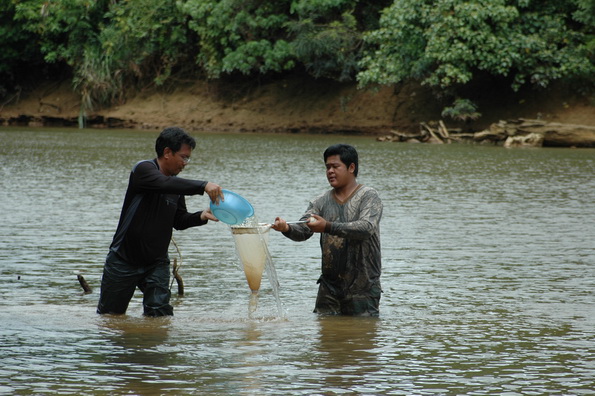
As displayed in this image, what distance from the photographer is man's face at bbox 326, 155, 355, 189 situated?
6.94 meters

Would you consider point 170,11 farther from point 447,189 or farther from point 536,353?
point 536,353

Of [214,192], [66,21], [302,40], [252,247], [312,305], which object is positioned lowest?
[312,305]

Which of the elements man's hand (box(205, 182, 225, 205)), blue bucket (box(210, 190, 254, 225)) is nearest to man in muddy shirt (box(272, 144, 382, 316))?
blue bucket (box(210, 190, 254, 225))

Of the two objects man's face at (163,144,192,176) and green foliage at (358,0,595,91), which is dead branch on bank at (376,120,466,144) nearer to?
green foliage at (358,0,595,91)

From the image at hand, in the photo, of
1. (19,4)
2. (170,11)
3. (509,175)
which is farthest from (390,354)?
(19,4)

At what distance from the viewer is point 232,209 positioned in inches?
271

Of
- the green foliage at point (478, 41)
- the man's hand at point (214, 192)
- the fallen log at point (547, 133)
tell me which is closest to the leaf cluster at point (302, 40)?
the green foliage at point (478, 41)

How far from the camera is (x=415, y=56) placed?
103ft

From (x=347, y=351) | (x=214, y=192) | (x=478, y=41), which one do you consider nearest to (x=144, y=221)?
(x=214, y=192)

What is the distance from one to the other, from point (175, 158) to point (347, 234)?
1.22 metres

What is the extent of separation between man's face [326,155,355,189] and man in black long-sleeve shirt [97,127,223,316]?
2.44 feet

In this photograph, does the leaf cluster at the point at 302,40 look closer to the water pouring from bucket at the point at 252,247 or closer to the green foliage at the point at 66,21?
the green foliage at the point at 66,21

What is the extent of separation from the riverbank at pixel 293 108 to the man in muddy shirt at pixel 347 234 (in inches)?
959

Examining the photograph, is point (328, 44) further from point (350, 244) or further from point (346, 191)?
point (350, 244)
